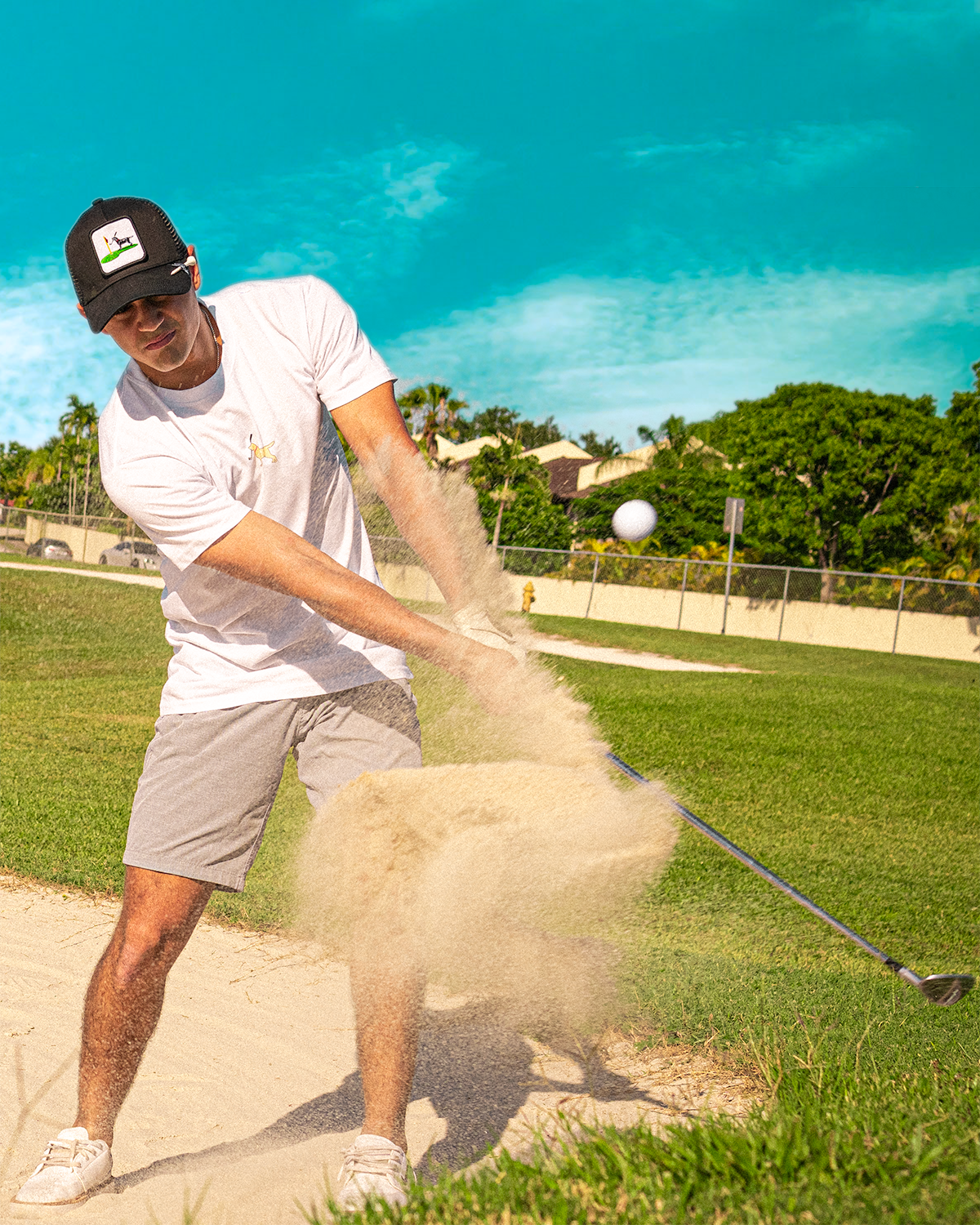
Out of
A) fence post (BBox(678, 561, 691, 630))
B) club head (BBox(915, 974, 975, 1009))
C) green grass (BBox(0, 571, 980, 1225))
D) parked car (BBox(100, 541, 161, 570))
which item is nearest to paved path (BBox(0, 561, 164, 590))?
parked car (BBox(100, 541, 161, 570))

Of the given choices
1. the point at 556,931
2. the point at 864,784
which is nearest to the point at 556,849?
the point at 556,931

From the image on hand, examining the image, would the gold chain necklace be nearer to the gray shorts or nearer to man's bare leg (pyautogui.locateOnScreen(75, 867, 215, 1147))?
the gray shorts

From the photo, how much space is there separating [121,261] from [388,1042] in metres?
1.65

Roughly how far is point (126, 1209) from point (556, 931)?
4.31 ft

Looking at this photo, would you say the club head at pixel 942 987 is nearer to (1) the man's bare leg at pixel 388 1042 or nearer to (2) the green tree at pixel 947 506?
(1) the man's bare leg at pixel 388 1042

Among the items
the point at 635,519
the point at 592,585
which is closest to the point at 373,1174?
the point at 592,585

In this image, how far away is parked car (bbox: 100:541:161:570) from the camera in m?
31.9

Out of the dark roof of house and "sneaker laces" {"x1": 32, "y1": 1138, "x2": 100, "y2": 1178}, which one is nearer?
"sneaker laces" {"x1": 32, "y1": 1138, "x2": 100, "y2": 1178}

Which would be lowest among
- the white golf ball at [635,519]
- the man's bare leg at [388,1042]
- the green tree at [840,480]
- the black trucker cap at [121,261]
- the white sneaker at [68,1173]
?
the white sneaker at [68,1173]

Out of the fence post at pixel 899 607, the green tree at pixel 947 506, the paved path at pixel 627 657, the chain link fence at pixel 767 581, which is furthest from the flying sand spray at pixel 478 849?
the green tree at pixel 947 506

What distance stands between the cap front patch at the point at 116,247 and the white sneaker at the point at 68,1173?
5.85ft

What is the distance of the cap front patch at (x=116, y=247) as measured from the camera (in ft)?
6.99

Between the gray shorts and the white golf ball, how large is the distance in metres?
27.8

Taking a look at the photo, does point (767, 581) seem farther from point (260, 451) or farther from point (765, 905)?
point (260, 451)
